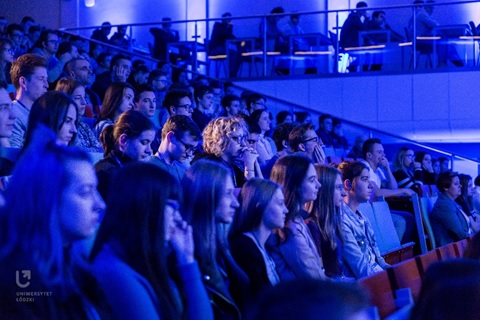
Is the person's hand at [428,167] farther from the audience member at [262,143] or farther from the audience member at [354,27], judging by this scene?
the audience member at [262,143]

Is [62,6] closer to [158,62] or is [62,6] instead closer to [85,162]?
[158,62]

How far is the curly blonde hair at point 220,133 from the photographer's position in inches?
192

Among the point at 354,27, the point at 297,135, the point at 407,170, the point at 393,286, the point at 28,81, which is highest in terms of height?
the point at 354,27

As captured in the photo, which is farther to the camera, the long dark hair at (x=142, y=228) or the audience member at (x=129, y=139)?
the audience member at (x=129, y=139)

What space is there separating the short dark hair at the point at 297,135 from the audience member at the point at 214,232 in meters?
2.94

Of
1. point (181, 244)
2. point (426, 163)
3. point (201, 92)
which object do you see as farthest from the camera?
point (426, 163)

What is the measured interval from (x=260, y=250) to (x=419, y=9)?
8691 millimetres

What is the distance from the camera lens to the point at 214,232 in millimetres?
3037

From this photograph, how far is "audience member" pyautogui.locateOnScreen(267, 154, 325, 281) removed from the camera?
3.62 m

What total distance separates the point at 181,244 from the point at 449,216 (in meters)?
5.15

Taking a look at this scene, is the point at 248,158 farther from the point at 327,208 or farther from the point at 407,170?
the point at 407,170

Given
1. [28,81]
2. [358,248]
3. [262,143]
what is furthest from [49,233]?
[262,143]

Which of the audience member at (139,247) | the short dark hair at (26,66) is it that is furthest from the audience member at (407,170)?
the audience member at (139,247)

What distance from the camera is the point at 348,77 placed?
11.9m
